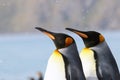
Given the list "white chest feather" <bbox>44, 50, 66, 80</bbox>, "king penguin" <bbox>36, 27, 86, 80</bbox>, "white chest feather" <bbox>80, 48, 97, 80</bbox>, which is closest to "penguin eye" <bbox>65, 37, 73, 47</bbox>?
"king penguin" <bbox>36, 27, 86, 80</bbox>

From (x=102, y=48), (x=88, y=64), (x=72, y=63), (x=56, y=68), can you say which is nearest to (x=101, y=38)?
(x=102, y=48)

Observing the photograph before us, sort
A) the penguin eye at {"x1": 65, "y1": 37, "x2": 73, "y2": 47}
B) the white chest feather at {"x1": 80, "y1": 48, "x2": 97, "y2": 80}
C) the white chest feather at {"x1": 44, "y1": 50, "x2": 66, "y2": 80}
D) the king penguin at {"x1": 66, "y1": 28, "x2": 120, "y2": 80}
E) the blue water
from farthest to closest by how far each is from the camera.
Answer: the blue water → the white chest feather at {"x1": 80, "y1": 48, "x2": 97, "y2": 80} → the king penguin at {"x1": 66, "y1": 28, "x2": 120, "y2": 80} → the white chest feather at {"x1": 44, "y1": 50, "x2": 66, "y2": 80} → the penguin eye at {"x1": 65, "y1": 37, "x2": 73, "y2": 47}

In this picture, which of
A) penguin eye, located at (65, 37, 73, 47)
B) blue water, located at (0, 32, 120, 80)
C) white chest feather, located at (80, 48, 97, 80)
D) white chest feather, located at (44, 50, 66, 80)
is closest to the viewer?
penguin eye, located at (65, 37, 73, 47)

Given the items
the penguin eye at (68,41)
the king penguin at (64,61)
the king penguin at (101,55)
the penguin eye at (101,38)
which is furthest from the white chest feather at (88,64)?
the penguin eye at (68,41)

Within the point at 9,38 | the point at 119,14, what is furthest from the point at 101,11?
the point at 9,38

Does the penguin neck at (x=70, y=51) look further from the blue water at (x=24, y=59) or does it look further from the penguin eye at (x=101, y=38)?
the blue water at (x=24, y=59)

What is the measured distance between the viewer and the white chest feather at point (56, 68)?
19.6 ft

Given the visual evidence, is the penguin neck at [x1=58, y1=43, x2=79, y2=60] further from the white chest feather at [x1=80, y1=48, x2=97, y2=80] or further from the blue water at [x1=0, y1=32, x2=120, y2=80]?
the blue water at [x1=0, y1=32, x2=120, y2=80]

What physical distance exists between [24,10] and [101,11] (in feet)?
70.8

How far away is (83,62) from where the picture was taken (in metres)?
6.24

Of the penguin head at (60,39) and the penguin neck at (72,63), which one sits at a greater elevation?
the penguin head at (60,39)

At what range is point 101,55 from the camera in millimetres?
6129

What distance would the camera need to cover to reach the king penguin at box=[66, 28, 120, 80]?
6078mm

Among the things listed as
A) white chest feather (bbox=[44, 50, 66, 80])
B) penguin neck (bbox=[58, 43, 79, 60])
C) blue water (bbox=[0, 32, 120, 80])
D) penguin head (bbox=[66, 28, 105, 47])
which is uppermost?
penguin head (bbox=[66, 28, 105, 47])
